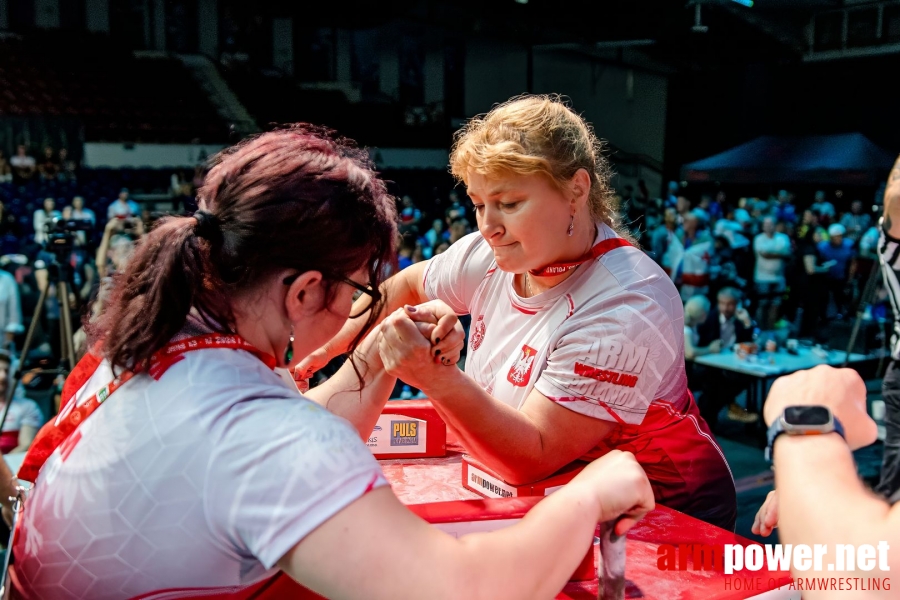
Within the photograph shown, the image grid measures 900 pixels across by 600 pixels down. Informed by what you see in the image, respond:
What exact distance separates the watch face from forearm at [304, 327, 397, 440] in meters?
0.70

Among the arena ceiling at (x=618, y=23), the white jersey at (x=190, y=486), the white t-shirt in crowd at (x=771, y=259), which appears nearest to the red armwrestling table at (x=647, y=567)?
the white jersey at (x=190, y=486)

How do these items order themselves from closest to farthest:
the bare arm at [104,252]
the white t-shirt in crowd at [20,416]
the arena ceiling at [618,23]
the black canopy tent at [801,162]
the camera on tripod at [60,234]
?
the white t-shirt in crowd at [20,416]
the camera on tripod at [60,234]
the bare arm at [104,252]
the black canopy tent at [801,162]
the arena ceiling at [618,23]

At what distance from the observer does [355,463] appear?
0.74 metres

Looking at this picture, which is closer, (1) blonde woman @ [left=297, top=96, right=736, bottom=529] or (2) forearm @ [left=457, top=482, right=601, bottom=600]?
(2) forearm @ [left=457, top=482, right=601, bottom=600]

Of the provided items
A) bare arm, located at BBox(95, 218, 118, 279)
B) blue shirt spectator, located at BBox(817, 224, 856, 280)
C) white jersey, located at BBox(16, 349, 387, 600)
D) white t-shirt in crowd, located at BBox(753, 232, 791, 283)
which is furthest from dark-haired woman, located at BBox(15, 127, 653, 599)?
blue shirt spectator, located at BBox(817, 224, 856, 280)

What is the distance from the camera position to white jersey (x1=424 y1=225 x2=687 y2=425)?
136 centimetres

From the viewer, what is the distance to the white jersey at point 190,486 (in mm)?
717

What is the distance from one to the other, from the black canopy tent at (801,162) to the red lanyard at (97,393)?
11589 mm

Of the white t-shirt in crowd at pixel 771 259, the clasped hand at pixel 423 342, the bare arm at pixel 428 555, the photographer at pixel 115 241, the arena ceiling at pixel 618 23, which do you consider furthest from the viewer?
the arena ceiling at pixel 618 23

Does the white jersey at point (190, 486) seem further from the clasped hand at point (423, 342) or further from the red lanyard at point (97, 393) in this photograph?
the clasped hand at point (423, 342)

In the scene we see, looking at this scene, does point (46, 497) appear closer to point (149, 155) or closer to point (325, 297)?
point (325, 297)

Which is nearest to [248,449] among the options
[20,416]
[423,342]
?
[423,342]

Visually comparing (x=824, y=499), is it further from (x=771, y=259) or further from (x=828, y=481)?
(x=771, y=259)
